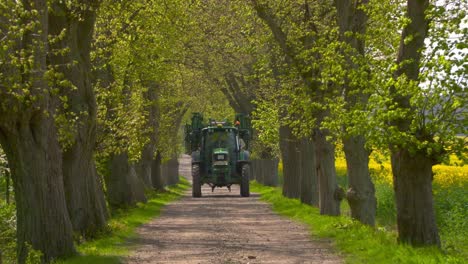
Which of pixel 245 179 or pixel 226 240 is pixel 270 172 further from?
pixel 226 240

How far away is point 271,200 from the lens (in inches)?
1571

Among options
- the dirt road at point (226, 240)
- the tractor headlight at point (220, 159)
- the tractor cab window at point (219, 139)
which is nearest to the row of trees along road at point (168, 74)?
the dirt road at point (226, 240)

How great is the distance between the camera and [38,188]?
16047mm

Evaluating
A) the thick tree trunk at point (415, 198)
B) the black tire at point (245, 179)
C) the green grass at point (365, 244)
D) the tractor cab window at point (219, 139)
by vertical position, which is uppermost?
the tractor cab window at point (219, 139)

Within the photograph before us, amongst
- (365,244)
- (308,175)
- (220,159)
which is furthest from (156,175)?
(365,244)

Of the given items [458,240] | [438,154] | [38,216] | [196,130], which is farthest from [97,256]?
[196,130]

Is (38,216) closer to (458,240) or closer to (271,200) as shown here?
(458,240)

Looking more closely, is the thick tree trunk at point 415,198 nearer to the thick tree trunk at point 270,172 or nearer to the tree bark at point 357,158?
the tree bark at point 357,158

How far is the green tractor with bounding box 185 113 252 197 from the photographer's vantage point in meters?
43.4

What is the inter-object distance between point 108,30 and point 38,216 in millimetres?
11920

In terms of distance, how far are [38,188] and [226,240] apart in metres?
5.84

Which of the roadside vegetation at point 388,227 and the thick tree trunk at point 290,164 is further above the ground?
the thick tree trunk at point 290,164

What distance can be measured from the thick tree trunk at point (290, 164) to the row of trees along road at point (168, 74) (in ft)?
3.75

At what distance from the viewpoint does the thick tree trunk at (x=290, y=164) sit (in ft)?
126
